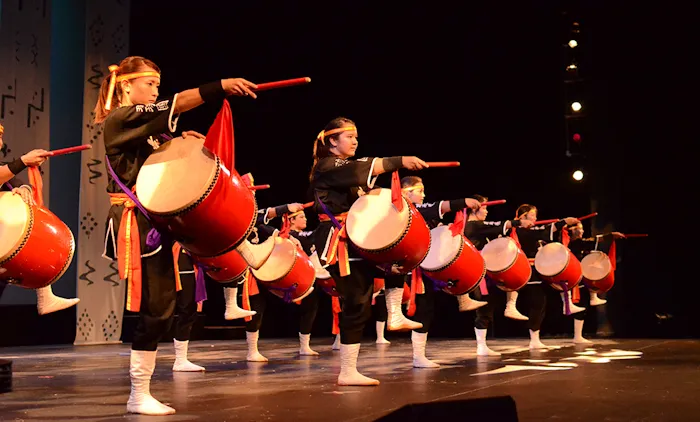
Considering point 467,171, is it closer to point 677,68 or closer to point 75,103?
point 677,68

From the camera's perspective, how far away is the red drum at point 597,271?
7766 millimetres

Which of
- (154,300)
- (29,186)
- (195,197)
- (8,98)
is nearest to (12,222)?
(29,186)

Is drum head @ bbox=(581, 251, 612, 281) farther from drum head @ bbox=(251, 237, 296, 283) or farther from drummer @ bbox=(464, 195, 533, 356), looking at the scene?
drum head @ bbox=(251, 237, 296, 283)

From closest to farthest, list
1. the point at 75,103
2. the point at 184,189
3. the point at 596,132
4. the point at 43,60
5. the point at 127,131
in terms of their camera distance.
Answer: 1. the point at 184,189
2. the point at 127,131
3. the point at 43,60
4. the point at 75,103
5. the point at 596,132

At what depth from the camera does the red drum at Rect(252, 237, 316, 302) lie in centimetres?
507

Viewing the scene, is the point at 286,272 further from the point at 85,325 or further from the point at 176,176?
the point at 85,325

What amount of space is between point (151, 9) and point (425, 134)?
3.22 m

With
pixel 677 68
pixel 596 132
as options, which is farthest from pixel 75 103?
pixel 677 68

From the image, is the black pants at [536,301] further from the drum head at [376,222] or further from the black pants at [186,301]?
the drum head at [376,222]

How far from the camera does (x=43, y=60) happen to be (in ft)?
23.7

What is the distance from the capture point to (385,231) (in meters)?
3.46

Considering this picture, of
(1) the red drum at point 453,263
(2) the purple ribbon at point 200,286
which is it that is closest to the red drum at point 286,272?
(1) the red drum at point 453,263

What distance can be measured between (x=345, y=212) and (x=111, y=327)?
4851 millimetres

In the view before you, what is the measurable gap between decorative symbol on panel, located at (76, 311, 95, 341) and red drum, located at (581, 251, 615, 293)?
15.9ft
